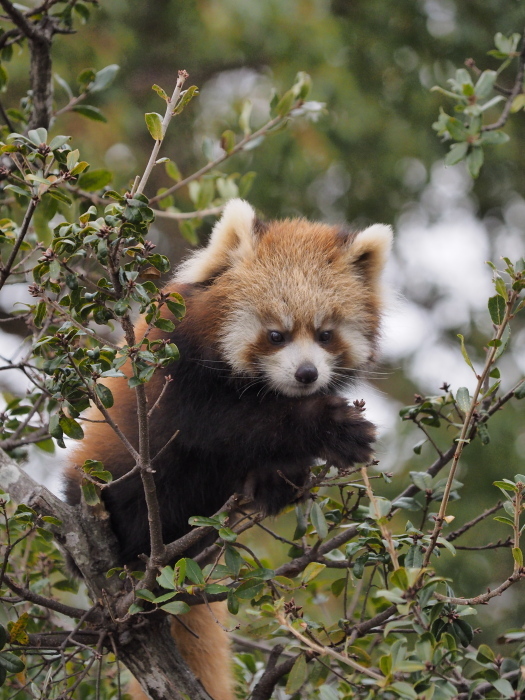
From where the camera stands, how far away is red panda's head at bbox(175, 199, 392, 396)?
313 cm

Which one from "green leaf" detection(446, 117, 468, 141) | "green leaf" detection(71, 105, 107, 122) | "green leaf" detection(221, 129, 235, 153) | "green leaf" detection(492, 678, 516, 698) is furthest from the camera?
"green leaf" detection(221, 129, 235, 153)

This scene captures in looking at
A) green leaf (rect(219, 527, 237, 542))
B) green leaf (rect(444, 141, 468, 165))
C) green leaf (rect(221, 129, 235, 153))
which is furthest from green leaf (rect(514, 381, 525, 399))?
green leaf (rect(221, 129, 235, 153))

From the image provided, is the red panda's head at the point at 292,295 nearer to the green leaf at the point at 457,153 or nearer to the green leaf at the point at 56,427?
the green leaf at the point at 457,153

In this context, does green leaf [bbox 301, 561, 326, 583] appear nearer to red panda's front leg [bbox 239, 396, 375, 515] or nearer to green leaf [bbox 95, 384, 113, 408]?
red panda's front leg [bbox 239, 396, 375, 515]

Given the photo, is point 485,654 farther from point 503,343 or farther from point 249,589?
point 503,343

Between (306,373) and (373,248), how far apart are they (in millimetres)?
739

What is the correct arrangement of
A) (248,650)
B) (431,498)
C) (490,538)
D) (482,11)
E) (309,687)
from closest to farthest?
(431,498) → (309,687) → (248,650) → (490,538) → (482,11)

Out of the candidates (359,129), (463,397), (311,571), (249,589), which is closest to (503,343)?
(463,397)

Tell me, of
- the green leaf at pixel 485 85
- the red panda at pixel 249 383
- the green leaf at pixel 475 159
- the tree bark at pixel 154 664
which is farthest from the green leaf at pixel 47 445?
the green leaf at pixel 485 85

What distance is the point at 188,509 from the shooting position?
3.30 m

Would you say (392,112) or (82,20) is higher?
(82,20)

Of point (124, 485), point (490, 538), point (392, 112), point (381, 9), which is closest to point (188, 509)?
point (124, 485)

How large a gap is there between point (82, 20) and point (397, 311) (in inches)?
70.6

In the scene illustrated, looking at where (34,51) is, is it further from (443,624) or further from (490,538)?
(490,538)
